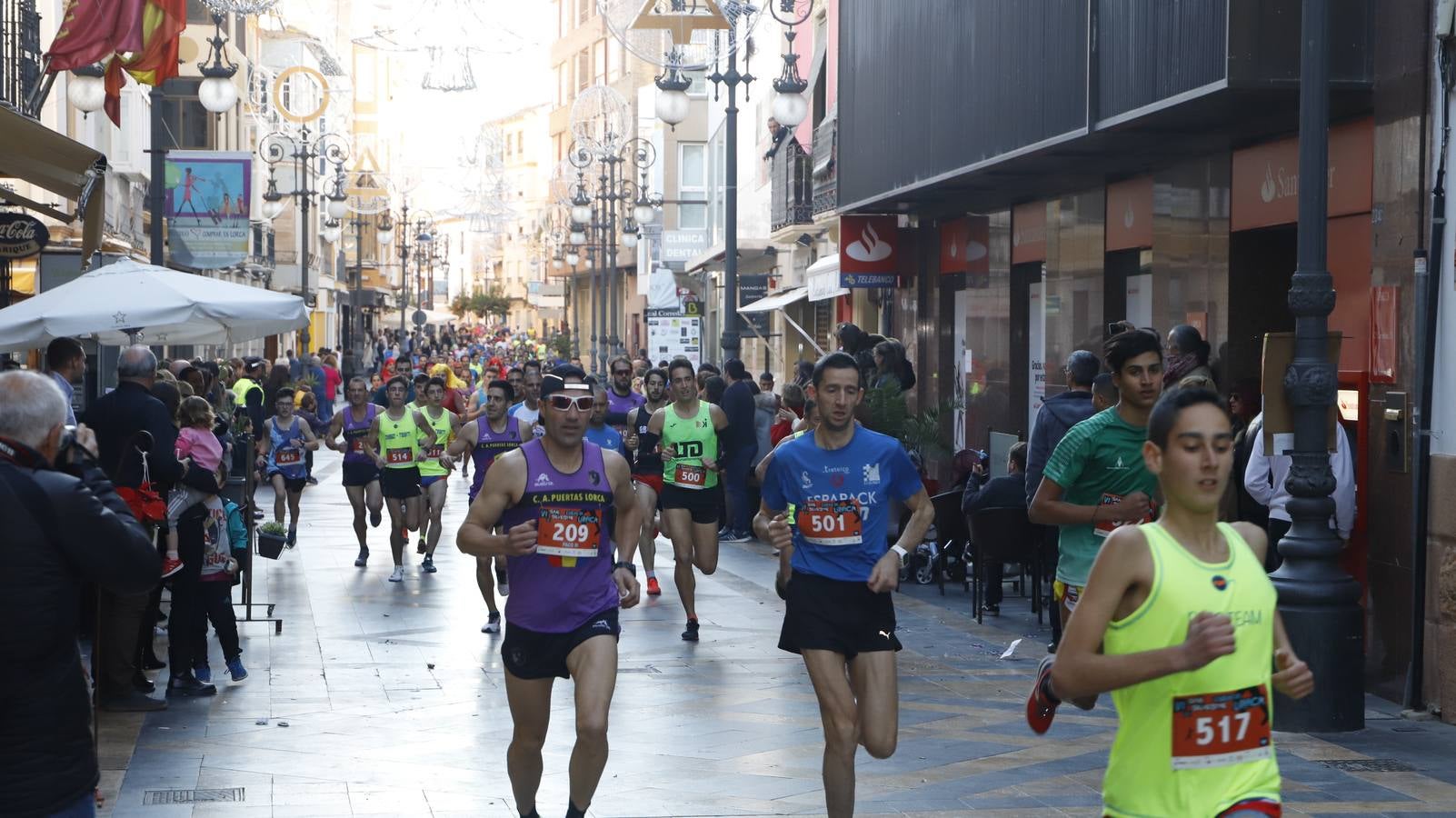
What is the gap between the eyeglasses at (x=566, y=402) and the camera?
22.8 ft

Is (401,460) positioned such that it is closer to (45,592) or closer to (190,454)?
(190,454)

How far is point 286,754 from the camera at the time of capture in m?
8.78

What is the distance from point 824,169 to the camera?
28.0 metres

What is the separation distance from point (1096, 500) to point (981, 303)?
13.2 meters

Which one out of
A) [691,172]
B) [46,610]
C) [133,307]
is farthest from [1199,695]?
[691,172]

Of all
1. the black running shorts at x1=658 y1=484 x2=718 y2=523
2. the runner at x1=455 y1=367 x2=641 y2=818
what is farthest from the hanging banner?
the runner at x1=455 y1=367 x2=641 y2=818

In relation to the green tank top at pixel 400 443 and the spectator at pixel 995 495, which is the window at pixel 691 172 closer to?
the green tank top at pixel 400 443

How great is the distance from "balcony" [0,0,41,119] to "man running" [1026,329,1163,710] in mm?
11410

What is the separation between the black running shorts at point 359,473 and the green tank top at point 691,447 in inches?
183

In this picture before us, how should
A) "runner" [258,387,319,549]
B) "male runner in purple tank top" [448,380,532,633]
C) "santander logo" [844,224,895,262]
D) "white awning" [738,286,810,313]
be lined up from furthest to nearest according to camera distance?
"white awning" [738,286,810,313], "santander logo" [844,224,895,262], "runner" [258,387,319,549], "male runner in purple tank top" [448,380,532,633]

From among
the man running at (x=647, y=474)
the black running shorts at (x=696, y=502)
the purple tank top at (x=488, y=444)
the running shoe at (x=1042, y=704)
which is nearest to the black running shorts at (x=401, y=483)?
the man running at (x=647, y=474)

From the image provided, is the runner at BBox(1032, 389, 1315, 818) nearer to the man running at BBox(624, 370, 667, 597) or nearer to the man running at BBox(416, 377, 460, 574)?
the man running at BBox(624, 370, 667, 597)

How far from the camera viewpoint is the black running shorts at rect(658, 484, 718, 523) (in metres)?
13.2

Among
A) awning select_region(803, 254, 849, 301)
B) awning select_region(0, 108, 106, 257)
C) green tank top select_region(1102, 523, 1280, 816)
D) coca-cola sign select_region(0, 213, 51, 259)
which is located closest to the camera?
green tank top select_region(1102, 523, 1280, 816)
